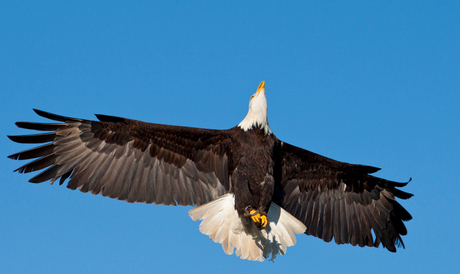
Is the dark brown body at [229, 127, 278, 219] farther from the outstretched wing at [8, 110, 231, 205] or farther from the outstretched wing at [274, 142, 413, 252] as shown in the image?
the outstretched wing at [274, 142, 413, 252]

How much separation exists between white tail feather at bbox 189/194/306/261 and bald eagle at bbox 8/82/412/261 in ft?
0.04

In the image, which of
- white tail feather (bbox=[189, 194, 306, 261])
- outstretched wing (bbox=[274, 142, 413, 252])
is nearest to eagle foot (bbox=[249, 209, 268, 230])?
white tail feather (bbox=[189, 194, 306, 261])

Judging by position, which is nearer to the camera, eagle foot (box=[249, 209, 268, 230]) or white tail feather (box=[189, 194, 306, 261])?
eagle foot (box=[249, 209, 268, 230])

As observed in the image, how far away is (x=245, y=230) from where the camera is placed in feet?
23.8

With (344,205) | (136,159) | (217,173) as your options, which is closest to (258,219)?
(217,173)

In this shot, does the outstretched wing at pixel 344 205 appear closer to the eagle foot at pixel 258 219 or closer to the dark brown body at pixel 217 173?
the dark brown body at pixel 217 173

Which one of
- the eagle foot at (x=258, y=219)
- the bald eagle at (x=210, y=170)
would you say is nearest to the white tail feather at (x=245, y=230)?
the bald eagle at (x=210, y=170)

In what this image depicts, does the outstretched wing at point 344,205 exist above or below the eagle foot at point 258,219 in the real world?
above

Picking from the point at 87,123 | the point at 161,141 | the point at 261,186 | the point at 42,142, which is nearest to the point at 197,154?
the point at 161,141

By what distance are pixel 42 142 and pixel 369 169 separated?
4447 mm

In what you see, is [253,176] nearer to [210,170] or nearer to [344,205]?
[210,170]

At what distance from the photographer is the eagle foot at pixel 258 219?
6896mm

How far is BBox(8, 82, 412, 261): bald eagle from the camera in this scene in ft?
22.9

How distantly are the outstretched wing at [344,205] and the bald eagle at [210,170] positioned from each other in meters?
0.02
